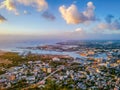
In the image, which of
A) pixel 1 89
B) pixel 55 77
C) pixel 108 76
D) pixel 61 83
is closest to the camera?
pixel 1 89

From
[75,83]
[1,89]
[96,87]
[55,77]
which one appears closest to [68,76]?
[55,77]

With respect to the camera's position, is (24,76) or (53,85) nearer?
(53,85)

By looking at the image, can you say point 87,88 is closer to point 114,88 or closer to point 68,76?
point 114,88

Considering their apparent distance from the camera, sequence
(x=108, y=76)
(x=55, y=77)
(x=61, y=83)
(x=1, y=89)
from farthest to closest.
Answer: (x=108, y=76)
(x=55, y=77)
(x=61, y=83)
(x=1, y=89)

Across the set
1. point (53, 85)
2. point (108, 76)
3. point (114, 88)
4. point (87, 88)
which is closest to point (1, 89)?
point (53, 85)

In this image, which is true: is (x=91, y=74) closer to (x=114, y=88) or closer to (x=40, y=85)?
(x=114, y=88)

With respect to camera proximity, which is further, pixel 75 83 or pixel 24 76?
pixel 24 76

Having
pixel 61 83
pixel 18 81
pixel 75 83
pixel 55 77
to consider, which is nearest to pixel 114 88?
pixel 75 83

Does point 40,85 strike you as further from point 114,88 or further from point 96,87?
point 114,88
